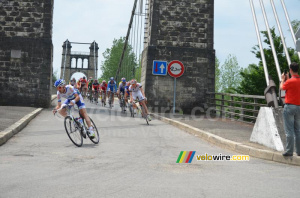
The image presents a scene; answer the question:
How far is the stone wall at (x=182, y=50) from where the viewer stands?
19.2m

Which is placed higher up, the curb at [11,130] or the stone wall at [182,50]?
the stone wall at [182,50]

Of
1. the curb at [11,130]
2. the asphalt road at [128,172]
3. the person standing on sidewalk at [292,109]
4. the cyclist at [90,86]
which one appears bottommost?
the asphalt road at [128,172]

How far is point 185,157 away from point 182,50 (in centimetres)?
1266

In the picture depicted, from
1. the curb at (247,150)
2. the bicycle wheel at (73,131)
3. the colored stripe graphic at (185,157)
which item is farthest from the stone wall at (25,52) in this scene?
the colored stripe graphic at (185,157)

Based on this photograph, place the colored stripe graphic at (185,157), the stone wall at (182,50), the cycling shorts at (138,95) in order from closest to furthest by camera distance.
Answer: the colored stripe graphic at (185,157)
the cycling shorts at (138,95)
the stone wall at (182,50)

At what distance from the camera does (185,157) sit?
7.07 metres

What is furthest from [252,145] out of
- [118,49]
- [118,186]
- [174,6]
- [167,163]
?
[118,49]

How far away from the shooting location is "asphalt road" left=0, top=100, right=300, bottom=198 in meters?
4.36

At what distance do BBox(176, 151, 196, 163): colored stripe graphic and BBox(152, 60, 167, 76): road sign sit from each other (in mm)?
10044

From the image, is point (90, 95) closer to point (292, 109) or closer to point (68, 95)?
point (68, 95)

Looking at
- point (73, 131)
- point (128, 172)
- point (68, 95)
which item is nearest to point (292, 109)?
point (128, 172)

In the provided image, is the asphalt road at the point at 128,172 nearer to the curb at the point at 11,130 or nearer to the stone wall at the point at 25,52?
the curb at the point at 11,130

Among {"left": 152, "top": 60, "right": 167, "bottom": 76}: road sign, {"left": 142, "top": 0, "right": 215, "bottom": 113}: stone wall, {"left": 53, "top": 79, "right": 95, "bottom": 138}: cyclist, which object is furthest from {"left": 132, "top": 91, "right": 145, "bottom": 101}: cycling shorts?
{"left": 53, "top": 79, "right": 95, "bottom": 138}: cyclist

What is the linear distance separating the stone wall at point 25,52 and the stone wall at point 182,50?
4.77 m
